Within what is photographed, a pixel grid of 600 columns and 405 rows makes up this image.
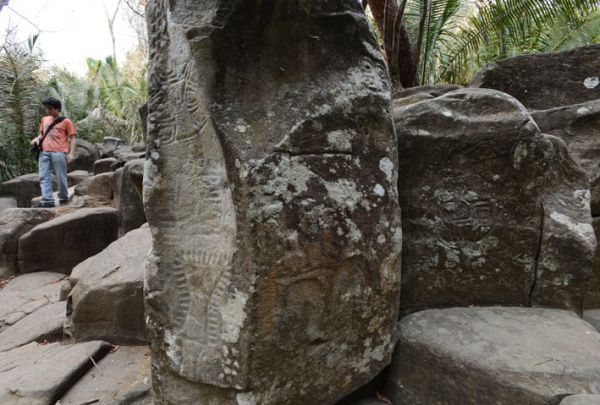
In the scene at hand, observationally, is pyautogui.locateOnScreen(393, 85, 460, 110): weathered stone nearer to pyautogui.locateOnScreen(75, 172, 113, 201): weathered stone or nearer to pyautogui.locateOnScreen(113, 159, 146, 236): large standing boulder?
pyautogui.locateOnScreen(113, 159, 146, 236): large standing boulder

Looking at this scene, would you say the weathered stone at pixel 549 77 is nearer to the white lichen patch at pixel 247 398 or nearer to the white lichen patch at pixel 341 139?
the white lichen patch at pixel 341 139

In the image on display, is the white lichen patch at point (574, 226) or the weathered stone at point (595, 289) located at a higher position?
the white lichen patch at point (574, 226)

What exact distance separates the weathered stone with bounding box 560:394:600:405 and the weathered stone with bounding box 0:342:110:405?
2099 mm

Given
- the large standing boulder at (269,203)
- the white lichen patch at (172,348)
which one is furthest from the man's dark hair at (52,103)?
the white lichen patch at (172,348)

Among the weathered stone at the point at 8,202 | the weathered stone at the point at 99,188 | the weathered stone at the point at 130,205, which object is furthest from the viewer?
the weathered stone at the point at 8,202

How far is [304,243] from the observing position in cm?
120

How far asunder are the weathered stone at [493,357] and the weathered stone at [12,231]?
4.46 meters

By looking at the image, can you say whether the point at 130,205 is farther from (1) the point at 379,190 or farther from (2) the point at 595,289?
(2) the point at 595,289

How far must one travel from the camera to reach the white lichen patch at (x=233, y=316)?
3.82 ft

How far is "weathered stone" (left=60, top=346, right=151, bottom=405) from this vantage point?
5.94 feet

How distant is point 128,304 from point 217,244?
4.46 ft

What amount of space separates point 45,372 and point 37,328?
105 cm

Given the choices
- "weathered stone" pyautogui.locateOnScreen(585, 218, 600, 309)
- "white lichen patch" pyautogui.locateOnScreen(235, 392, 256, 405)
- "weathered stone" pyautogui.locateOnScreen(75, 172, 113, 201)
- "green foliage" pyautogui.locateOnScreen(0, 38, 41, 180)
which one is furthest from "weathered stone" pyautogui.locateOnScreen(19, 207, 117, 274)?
"green foliage" pyautogui.locateOnScreen(0, 38, 41, 180)

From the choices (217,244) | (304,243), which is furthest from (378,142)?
(217,244)
